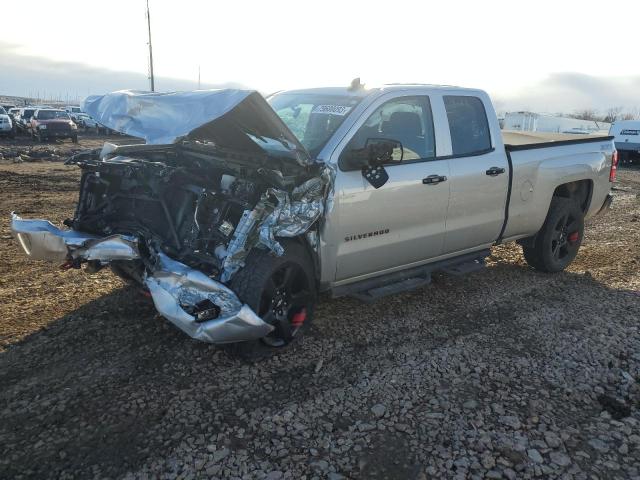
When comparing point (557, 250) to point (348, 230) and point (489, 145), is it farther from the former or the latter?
point (348, 230)

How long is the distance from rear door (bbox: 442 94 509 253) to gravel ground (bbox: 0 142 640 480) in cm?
69

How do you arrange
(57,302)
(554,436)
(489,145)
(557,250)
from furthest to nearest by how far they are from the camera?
(557,250)
(489,145)
(57,302)
(554,436)

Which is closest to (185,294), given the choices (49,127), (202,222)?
(202,222)

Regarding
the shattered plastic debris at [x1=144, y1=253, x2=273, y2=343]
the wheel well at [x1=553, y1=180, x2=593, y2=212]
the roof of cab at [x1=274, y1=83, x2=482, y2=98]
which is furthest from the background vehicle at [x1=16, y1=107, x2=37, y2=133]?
the shattered plastic debris at [x1=144, y1=253, x2=273, y2=343]

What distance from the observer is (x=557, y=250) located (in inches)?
255

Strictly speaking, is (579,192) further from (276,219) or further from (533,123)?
(533,123)

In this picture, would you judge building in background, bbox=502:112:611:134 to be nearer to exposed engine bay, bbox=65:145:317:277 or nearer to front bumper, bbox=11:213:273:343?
exposed engine bay, bbox=65:145:317:277

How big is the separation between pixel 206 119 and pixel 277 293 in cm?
134

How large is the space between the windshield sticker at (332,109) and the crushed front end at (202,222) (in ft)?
2.40

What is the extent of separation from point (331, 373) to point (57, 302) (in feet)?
8.75

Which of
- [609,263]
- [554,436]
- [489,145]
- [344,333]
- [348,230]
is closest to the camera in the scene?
[554,436]

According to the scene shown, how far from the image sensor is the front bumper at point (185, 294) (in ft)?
11.4

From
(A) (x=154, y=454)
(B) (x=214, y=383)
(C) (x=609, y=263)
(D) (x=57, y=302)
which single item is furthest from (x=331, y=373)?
(C) (x=609, y=263)

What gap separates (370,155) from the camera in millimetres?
4152
